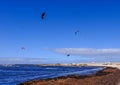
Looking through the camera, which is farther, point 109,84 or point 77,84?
point 109,84

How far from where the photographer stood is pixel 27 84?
121 feet

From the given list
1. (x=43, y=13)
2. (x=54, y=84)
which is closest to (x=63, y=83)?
(x=54, y=84)

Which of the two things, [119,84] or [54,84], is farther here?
[119,84]

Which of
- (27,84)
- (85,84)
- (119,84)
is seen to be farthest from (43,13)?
(119,84)

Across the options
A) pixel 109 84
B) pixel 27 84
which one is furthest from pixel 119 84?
pixel 27 84

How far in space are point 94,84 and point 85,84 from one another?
3.47 ft

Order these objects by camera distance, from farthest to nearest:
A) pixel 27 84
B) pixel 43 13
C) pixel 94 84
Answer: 1. pixel 94 84
2. pixel 27 84
3. pixel 43 13

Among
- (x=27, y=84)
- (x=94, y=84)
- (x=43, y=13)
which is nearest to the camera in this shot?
(x=43, y=13)

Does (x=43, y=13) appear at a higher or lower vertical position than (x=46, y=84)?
higher

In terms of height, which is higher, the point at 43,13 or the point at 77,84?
the point at 43,13

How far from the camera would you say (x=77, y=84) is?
3897 cm

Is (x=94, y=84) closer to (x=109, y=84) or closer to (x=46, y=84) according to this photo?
(x=109, y=84)

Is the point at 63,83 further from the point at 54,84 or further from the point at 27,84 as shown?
the point at 27,84

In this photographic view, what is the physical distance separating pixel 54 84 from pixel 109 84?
853 cm
